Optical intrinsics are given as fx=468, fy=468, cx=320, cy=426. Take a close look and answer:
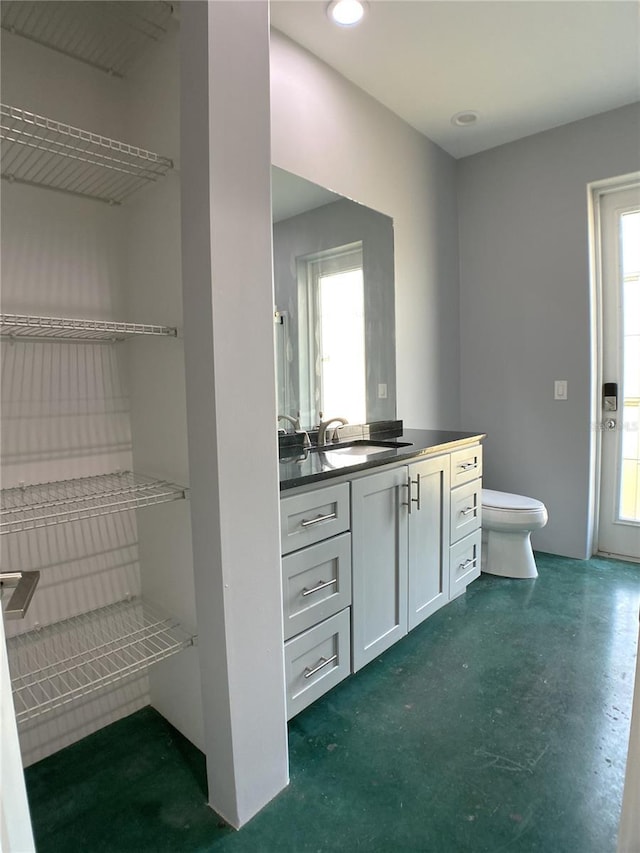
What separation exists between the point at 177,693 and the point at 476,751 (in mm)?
988

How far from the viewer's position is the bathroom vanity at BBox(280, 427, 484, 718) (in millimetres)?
1498

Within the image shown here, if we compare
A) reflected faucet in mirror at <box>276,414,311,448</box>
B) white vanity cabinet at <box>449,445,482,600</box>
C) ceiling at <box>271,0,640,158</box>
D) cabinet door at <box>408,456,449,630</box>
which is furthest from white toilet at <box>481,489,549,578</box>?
ceiling at <box>271,0,640,158</box>

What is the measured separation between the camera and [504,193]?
10.2 feet

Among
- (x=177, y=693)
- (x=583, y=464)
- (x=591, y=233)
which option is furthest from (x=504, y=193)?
(x=177, y=693)

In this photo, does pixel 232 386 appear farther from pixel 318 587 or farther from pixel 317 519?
pixel 318 587

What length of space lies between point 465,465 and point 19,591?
79.5 inches

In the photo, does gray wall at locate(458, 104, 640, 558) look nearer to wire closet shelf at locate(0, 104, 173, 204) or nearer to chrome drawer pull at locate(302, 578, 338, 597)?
chrome drawer pull at locate(302, 578, 338, 597)

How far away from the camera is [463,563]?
2418 millimetres

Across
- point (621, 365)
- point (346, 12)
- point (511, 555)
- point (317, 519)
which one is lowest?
point (511, 555)

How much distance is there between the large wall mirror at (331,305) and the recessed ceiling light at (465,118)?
747 mm

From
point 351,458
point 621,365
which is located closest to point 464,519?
point 351,458

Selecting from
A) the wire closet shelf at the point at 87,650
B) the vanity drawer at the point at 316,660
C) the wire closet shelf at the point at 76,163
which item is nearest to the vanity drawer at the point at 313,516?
the vanity drawer at the point at 316,660

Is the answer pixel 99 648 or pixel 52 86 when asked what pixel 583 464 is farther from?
pixel 52 86

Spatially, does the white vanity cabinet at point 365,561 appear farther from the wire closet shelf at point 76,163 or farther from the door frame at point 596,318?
the door frame at point 596,318
